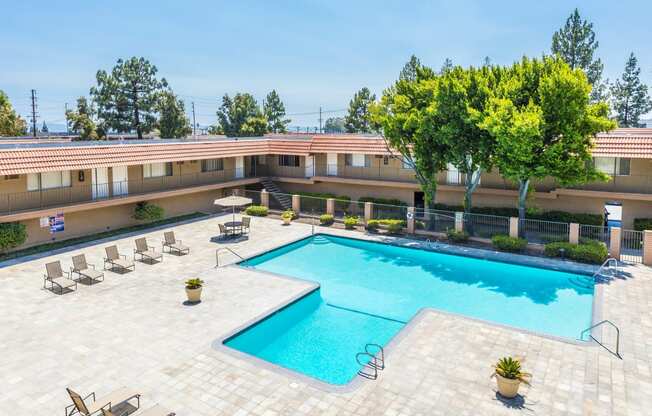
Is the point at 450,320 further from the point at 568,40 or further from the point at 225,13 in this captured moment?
the point at 568,40

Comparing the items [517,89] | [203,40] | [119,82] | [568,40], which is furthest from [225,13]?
[568,40]

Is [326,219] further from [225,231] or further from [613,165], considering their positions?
[613,165]

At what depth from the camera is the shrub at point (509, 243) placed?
24562mm

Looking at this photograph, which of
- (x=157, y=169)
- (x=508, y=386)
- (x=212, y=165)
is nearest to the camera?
(x=508, y=386)

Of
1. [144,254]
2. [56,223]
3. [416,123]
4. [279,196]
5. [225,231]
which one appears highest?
[416,123]

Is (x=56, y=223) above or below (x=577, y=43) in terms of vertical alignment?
below

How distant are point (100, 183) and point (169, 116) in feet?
109

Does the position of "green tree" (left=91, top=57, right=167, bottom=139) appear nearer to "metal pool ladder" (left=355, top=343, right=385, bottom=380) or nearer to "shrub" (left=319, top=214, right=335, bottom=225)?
"shrub" (left=319, top=214, right=335, bottom=225)

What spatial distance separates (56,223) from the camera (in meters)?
25.3

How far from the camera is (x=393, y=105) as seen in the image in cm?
2761

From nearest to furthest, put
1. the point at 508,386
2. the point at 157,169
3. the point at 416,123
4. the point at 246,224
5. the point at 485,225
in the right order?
the point at 508,386 < the point at 416,123 < the point at 485,225 < the point at 246,224 < the point at 157,169

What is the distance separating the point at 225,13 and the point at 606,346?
949 inches

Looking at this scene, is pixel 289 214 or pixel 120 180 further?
pixel 289 214

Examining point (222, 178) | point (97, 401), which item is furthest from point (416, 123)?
point (97, 401)
